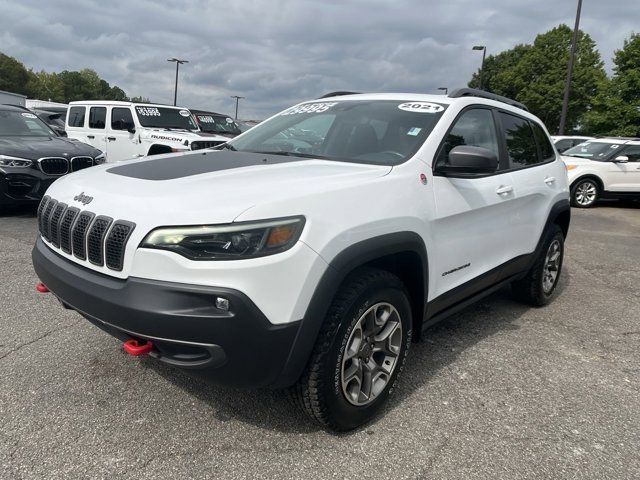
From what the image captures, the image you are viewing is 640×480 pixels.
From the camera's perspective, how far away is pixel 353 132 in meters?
3.18

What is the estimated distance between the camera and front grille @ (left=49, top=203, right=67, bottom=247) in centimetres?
248

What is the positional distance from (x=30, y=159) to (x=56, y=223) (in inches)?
215

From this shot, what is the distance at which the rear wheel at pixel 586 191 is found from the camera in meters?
12.2

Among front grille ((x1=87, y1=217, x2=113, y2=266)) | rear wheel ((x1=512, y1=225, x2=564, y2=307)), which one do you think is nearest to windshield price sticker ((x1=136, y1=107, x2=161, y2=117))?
rear wheel ((x1=512, y1=225, x2=564, y2=307))

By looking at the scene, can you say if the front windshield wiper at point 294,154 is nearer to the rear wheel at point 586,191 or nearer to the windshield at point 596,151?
the rear wheel at point 586,191

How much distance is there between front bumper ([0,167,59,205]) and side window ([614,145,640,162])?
12415 millimetres

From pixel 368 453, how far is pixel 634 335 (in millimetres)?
2838

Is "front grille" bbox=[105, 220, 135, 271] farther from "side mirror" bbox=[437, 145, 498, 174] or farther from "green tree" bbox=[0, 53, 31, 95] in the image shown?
"green tree" bbox=[0, 53, 31, 95]

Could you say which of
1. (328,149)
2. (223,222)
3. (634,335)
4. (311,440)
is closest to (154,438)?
(311,440)

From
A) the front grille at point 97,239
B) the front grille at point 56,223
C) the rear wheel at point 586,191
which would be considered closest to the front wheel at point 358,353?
the front grille at point 97,239

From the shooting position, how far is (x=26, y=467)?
6.98 feet

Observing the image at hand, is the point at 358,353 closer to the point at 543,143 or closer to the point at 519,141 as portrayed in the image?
the point at 519,141

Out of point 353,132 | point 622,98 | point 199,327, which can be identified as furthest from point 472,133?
point 622,98

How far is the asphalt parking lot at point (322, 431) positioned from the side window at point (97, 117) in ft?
27.8
